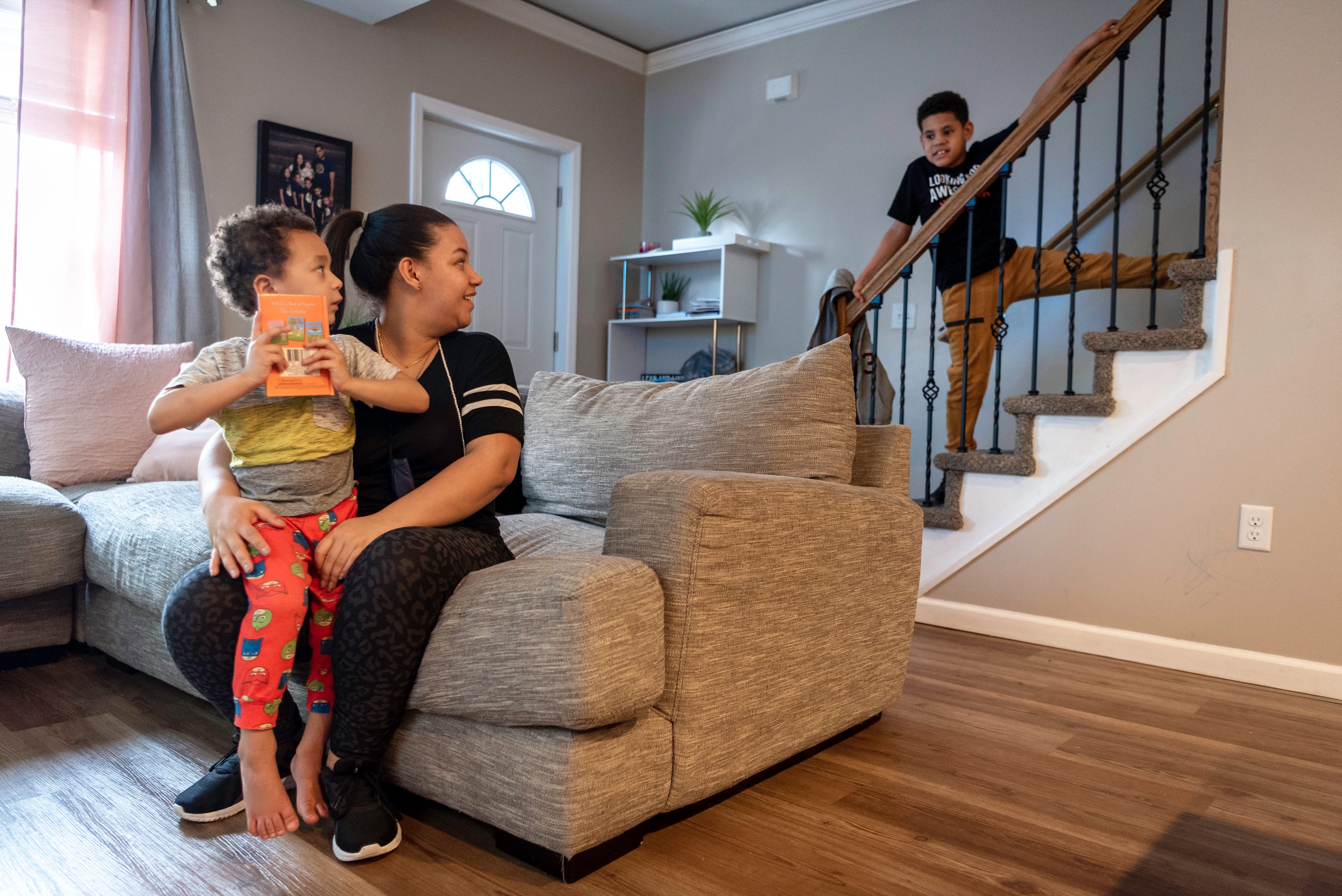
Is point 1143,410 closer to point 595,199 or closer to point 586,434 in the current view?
point 586,434

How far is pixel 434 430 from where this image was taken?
144cm

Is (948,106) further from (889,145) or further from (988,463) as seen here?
(988,463)

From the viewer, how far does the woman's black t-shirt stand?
1438 mm

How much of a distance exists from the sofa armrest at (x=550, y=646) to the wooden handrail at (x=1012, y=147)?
76.4 inches

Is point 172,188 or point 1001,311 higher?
point 172,188

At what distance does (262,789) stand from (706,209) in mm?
3815

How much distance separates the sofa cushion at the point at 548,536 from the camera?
1729mm

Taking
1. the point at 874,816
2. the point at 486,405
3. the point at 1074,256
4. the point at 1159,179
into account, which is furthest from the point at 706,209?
the point at 874,816

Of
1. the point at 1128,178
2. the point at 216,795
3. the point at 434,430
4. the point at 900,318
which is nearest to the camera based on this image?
the point at 216,795

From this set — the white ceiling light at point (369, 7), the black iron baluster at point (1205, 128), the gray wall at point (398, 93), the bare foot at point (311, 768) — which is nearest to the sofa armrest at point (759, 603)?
the bare foot at point (311, 768)

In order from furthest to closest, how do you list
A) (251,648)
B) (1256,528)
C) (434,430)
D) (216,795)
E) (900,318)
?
1. (900,318)
2. (1256,528)
3. (434,430)
4. (216,795)
5. (251,648)

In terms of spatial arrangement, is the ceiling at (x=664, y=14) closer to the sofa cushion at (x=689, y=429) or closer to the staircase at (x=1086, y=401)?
the staircase at (x=1086, y=401)

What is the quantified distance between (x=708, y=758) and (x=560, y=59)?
14.1 ft

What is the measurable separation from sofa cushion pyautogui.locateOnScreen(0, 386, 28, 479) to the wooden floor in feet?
2.33
